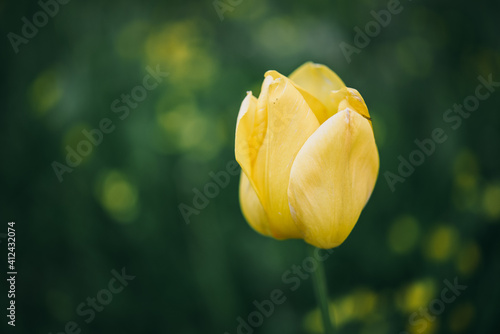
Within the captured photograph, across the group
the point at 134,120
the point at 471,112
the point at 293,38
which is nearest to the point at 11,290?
the point at 134,120

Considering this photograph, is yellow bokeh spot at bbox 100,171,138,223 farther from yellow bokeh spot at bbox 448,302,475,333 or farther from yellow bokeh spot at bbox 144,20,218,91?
yellow bokeh spot at bbox 448,302,475,333

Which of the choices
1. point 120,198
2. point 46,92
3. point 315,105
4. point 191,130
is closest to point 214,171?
point 191,130

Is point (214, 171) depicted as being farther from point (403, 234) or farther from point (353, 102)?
point (353, 102)

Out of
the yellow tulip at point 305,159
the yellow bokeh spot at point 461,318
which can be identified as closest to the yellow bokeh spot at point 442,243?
the yellow bokeh spot at point 461,318

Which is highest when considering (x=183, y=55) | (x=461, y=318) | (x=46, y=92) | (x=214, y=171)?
(x=46, y=92)

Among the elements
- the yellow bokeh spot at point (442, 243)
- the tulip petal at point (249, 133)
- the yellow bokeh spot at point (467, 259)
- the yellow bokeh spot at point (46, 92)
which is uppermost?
the yellow bokeh spot at point (46, 92)

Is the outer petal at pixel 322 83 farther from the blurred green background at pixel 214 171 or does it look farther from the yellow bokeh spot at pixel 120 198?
the yellow bokeh spot at pixel 120 198

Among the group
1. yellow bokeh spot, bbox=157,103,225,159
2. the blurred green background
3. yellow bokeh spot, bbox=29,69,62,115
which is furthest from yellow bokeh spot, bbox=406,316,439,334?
yellow bokeh spot, bbox=29,69,62,115

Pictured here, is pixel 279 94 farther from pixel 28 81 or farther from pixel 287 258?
pixel 28 81
